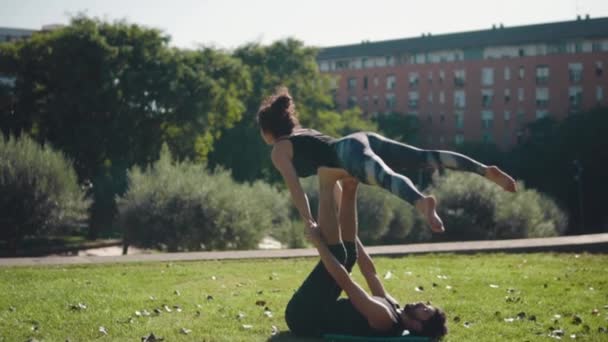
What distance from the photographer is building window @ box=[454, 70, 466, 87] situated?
89625 millimetres

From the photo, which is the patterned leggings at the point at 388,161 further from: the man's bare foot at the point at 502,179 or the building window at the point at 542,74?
the building window at the point at 542,74

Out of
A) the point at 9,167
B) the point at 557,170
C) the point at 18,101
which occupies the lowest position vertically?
the point at 557,170

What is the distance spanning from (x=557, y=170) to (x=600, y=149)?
12.8 ft

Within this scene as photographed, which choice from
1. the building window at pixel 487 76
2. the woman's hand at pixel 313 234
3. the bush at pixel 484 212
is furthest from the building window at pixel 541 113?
the woman's hand at pixel 313 234

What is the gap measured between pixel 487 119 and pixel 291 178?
84.5 metres

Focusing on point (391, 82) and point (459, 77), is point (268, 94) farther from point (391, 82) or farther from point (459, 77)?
point (391, 82)

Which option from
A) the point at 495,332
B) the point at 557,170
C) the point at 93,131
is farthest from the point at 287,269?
the point at 557,170

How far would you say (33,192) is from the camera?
821 inches

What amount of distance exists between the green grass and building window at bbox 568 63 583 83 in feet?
244

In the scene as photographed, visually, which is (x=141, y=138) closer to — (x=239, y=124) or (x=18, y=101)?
(x=18, y=101)

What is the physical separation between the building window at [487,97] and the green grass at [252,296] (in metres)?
76.5

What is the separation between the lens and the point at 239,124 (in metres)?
53.1

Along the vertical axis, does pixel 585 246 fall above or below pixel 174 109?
below

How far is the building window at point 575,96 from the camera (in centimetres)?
8225
